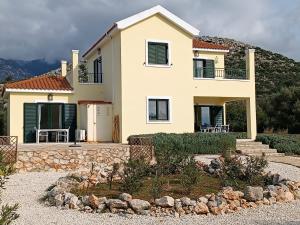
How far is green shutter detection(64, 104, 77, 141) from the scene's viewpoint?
26250 millimetres

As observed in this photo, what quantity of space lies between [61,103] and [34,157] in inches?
346

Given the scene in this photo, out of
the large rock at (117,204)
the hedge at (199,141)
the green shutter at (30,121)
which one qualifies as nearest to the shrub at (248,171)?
the large rock at (117,204)

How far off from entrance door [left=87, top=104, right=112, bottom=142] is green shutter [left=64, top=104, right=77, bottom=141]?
6.20 feet

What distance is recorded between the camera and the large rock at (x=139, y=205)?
988cm

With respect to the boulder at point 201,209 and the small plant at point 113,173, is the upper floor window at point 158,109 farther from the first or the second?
the boulder at point 201,209

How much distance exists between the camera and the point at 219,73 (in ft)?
98.1

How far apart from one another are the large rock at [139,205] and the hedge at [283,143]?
16.0 metres

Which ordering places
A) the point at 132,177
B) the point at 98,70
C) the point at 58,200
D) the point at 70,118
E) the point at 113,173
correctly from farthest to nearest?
the point at 98,70 < the point at 70,118 < the point at 113,173 < the point at 132,177 < the point at 58,200

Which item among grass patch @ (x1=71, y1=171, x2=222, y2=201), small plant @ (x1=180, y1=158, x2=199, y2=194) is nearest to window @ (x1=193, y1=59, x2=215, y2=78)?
grass patch @ (x1=71, y1=171, x2=222, y2=201)

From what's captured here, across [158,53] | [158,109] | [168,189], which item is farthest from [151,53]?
[168,189]

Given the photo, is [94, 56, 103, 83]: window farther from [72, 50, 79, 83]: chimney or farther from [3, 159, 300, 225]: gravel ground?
[3, 159, 300, 225]: gravel ground

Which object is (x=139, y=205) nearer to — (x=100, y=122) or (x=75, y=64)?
(x=100, y=122)

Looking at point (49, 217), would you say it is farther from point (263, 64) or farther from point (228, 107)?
point (263, 64)

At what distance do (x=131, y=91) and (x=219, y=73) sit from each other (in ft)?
26.9
